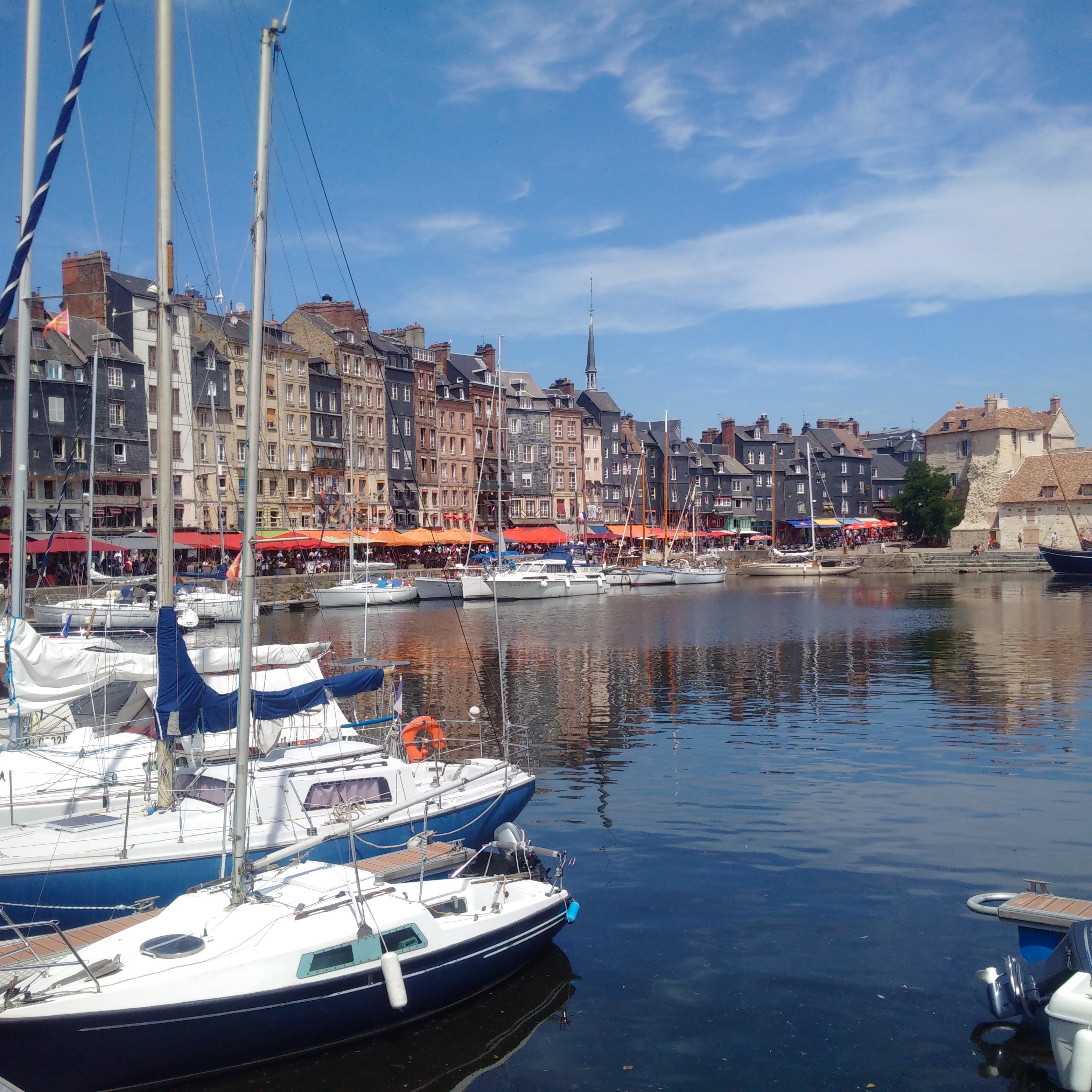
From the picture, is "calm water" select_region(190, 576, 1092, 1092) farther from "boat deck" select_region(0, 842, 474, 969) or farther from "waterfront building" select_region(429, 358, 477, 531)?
"waterfront building" select_region(429, 358, 477, 531)

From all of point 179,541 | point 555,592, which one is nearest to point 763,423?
point 555,592

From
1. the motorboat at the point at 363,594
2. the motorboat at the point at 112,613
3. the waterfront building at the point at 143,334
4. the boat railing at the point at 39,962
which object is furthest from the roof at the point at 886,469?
the boat railing at the point at 39,962

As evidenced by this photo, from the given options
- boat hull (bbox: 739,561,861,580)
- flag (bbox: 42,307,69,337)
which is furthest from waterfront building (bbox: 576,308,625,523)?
flag (bbox: 42,307,69,337)

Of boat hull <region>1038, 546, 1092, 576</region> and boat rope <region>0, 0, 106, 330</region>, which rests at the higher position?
boat rope <region>0, 0, 106, 330</region>

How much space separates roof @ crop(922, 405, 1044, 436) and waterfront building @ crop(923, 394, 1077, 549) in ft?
0.21

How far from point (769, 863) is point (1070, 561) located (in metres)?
84.0

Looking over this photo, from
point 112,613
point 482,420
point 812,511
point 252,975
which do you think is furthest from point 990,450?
point 252,975

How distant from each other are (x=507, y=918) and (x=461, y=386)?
97.7m

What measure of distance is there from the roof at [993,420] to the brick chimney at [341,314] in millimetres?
65960

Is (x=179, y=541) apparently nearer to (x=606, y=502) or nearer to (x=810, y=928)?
(x=810, y=928)

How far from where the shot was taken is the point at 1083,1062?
9953mm

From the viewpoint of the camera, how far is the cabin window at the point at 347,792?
664 inches

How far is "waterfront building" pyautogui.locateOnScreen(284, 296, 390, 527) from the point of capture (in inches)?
3684

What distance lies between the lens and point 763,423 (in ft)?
457
